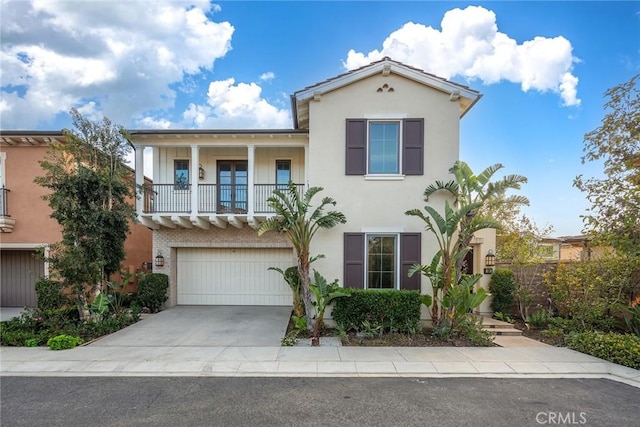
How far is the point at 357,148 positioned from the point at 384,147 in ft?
2.68

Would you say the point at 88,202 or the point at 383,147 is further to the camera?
the point at 383,147

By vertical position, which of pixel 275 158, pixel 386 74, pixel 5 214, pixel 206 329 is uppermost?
pixel 386 74

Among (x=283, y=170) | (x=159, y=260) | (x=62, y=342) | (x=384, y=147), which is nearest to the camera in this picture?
(x=62, y=342)

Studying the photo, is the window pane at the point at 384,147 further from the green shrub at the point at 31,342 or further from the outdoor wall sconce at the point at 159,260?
the green shrub at the point at 31,342

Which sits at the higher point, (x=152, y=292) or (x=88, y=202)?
(x=88, y=202)

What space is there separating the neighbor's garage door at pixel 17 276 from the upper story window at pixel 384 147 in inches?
485

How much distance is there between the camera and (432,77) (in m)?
8.26

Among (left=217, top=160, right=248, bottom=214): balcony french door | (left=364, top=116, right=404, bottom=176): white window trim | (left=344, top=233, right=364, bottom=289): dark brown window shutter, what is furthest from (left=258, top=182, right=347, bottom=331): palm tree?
(left=217, top=160, right=248, bottom=214): balcony french door

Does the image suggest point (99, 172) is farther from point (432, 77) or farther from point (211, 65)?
point (432, 77)

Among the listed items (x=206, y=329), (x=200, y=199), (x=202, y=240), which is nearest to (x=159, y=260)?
(x=202, y=240)

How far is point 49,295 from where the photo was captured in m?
8.59

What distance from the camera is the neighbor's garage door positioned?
36.5ft

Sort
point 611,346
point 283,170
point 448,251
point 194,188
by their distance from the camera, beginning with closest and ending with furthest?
point 611,346 < point 448,251 < point 194,188 < point 283,170

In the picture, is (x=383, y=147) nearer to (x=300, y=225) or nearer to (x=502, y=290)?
(x=300, y=225)
